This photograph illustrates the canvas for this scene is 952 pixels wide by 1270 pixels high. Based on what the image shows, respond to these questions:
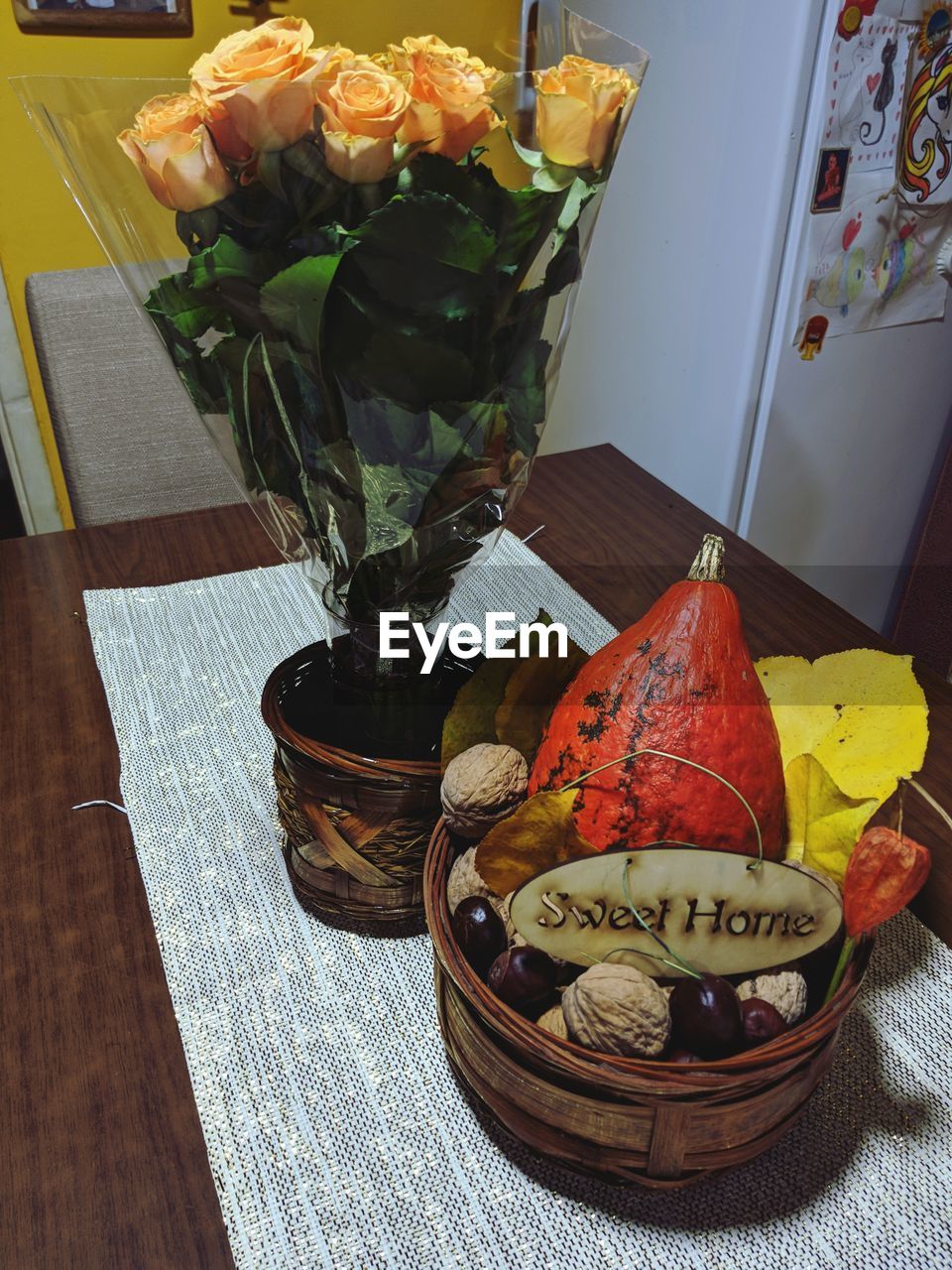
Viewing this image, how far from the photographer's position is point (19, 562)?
918mm

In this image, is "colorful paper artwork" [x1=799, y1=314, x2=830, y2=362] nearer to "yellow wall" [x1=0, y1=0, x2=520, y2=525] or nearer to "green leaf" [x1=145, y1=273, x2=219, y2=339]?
"yellow wall" [x1=0, y1=0, x2=520, y2=525]

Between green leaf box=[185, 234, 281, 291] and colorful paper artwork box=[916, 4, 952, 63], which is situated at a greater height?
colorful paper artwork box=[916, 4, 952, 63]

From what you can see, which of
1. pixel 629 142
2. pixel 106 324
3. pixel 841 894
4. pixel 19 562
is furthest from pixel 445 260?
pixel 629 142

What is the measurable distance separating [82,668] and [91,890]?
0.26 m

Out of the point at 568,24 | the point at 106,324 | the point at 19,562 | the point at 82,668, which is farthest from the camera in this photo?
the point at 106,324

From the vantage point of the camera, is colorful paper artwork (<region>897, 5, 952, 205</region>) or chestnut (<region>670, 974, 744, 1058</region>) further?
colorful paper artwork (<region>897, 5, 952, 205</region>)

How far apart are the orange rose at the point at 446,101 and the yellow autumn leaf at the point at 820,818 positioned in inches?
12.2

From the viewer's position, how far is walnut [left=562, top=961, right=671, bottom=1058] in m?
0.36

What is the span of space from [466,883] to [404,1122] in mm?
119

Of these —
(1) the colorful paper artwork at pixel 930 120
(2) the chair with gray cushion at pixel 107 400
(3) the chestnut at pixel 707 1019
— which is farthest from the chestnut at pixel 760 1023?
(1) the colorful paper artwork at pixel 930 120

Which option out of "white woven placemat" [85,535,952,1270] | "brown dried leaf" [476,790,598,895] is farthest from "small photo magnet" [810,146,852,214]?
"brown dried leaf" [476,790,598,895]

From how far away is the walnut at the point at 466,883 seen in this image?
44 centimetres

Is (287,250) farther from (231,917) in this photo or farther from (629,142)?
(629,142)

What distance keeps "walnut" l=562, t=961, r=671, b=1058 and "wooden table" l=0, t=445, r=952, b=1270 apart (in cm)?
19
